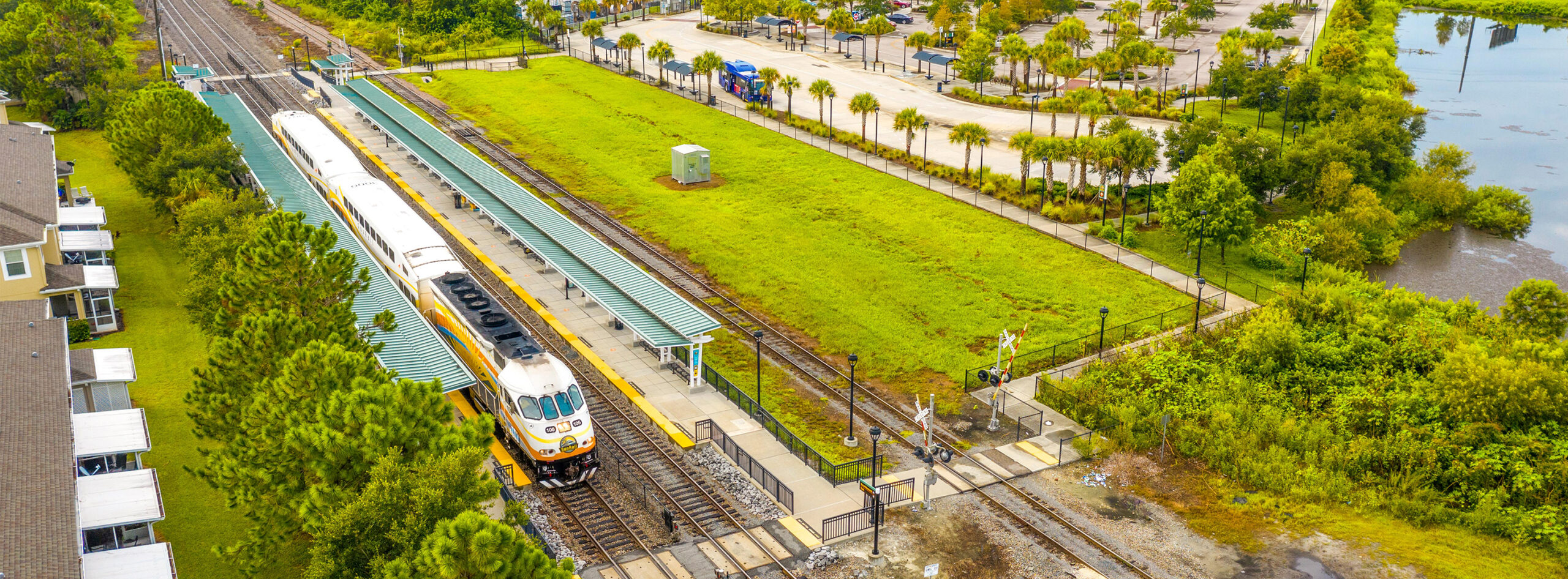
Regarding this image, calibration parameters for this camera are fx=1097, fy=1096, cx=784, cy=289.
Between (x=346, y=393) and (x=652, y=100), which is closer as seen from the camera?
(x=346, y=393)

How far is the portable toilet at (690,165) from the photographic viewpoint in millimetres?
72750

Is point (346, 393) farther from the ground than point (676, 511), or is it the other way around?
point (346, 393)

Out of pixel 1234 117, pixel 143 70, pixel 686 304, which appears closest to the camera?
pixel 686 304

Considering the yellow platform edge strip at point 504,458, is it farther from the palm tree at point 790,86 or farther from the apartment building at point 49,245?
the palm tree at point 790,86

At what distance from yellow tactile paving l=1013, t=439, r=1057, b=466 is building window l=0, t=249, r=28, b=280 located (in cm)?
4119

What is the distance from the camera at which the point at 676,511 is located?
36.1m

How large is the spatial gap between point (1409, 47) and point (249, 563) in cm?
15292

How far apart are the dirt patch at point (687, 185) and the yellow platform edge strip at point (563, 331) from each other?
1511cm

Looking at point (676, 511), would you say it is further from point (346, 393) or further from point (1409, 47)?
point (1409, 47)

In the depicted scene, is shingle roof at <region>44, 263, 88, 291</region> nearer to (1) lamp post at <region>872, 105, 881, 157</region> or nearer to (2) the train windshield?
(2) the train windshield

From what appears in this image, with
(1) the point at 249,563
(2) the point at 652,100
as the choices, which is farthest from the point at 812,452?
(2) the point at 652,100

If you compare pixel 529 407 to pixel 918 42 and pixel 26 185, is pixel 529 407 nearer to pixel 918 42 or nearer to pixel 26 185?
pixel 26 185

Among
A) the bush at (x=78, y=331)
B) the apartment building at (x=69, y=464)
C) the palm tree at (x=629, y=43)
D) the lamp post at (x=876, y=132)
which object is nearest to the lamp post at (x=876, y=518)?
the apartment building at (x=69, y=464)

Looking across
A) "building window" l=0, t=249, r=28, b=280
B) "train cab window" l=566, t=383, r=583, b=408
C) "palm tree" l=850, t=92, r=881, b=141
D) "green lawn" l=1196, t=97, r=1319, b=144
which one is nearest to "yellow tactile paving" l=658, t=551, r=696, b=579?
"train cab window" l=566, t=383, r=583, b=408
